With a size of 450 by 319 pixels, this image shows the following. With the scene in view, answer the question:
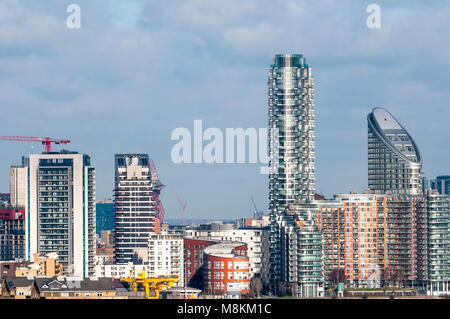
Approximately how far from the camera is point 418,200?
600 feet

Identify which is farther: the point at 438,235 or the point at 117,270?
the point at 117,270

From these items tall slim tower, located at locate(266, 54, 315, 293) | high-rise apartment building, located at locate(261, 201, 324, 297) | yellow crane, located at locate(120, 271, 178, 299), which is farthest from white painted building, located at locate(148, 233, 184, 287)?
tall slim tower, located at locate(266, 54, 315, 293)

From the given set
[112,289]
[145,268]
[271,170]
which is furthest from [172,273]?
[112,289]

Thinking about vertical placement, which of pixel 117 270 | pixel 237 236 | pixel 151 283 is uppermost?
pixel 237 236

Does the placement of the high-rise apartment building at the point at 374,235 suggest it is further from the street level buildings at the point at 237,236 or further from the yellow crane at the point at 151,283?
the yellow crane at the point at 151,283

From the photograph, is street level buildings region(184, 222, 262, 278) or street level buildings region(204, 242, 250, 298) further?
street level buildings region(184, 222, 262, 278)

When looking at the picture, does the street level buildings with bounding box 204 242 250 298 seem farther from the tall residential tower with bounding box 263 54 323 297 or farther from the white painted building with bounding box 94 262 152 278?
the tall residential tower with bounding box 263 54 323 297

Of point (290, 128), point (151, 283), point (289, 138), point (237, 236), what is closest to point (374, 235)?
point (237, 236)

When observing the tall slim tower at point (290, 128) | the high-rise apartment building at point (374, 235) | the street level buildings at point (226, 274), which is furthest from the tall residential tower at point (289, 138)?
the street level buildings at point (226, 274)

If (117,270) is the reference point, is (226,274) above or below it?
above

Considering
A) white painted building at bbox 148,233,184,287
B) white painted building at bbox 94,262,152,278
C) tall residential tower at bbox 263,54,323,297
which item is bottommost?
white painted building at bbox 94,262,152,278

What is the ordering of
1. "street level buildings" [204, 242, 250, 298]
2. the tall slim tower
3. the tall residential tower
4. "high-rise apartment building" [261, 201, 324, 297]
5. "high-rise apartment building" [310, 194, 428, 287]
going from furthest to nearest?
the tall slim tower → the tall residential tower → "high-rise apartment building" [310, 194, 428, 287] → "high-rise apartment building" [261, 201, 324, 297] → "street level buildings" [204, 242, 250, 298]

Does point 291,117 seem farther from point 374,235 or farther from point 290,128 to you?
point 374,235
